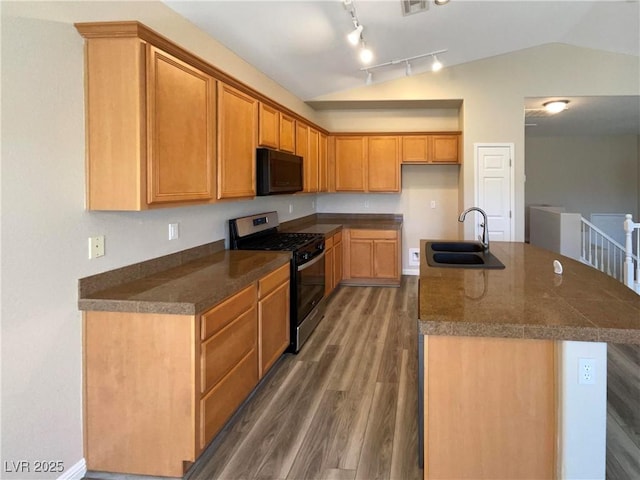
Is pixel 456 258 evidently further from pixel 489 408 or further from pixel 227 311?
pixel 227 311

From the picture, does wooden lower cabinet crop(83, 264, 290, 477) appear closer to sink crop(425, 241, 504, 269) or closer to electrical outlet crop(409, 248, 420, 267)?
sink crop(425, 241, 504, 269)

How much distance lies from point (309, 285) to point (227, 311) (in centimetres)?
170

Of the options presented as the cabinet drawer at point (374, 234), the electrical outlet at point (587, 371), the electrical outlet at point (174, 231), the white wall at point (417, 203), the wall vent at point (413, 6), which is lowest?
the electrical outlet at point (587, 371)

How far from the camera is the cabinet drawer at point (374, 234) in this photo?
6.17m

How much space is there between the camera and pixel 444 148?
6.33m

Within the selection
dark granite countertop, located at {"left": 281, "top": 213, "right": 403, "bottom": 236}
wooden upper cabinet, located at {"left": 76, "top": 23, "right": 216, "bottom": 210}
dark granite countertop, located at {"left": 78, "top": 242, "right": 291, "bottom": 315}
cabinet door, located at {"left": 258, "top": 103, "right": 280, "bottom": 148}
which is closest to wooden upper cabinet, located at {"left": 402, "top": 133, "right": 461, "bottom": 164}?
dark granite countertop, located at {"left": 281, "top": 213, "right": 403, "bottom": 236}

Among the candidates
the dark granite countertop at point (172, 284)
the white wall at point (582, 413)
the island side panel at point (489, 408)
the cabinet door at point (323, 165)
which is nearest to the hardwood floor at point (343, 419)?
the island side panel at point (489, 408)

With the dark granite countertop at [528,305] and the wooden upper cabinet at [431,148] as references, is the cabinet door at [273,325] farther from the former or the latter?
the wooden upper cabinet at [431,148]

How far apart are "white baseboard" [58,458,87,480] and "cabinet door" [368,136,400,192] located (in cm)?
514

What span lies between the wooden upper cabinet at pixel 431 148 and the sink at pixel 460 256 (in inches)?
113

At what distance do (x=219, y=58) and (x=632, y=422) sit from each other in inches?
149

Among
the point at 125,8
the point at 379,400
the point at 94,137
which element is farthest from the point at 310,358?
the point at 125,8

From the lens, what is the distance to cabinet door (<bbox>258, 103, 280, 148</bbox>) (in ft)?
12.1

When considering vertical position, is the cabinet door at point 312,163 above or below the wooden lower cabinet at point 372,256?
above
